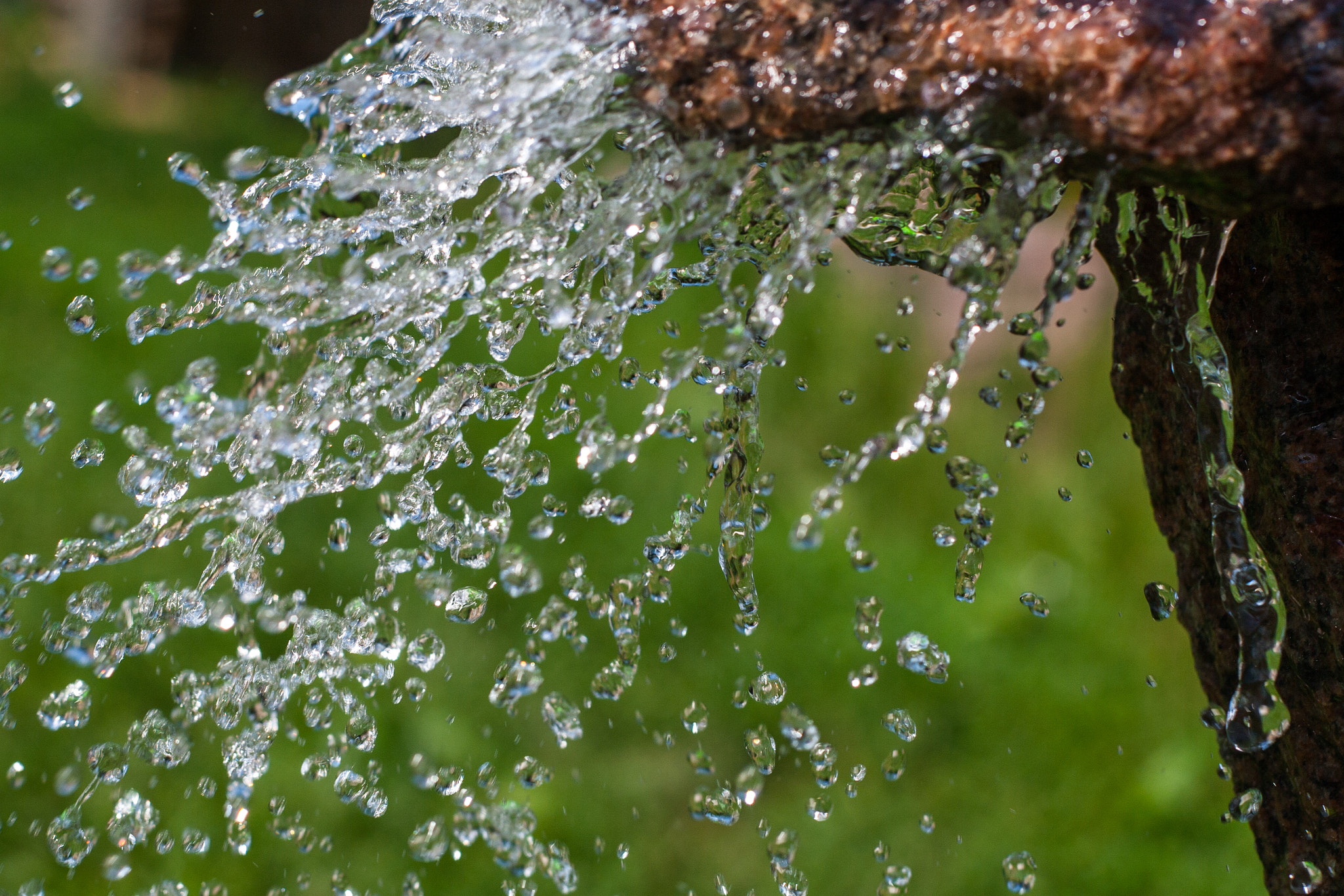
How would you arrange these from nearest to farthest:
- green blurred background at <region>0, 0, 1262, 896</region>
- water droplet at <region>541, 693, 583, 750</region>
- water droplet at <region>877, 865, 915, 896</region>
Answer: water droplet at <region>541, 693, 583, 750</region>, water droplet at <region>877, 865, 915, 896</region>, green blurred background at <region>0, 0, 1262, 896</region>

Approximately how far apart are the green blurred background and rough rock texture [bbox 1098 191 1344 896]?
142cm

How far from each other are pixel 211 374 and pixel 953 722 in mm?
2209

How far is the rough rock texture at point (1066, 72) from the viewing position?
3.59 feet

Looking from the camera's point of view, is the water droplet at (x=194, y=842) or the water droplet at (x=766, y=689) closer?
the water droplet at (x=766, y=689)

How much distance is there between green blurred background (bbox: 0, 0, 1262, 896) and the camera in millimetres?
2930

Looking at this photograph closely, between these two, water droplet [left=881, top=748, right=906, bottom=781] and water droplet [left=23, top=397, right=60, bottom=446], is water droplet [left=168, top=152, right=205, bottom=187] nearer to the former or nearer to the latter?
water droplet [left=23, top=397, right=60, bottom=446]

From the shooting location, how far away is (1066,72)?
1.13 metres

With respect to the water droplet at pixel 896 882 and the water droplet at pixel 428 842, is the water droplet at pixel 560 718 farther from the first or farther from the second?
the water droplet at pixel 896 882

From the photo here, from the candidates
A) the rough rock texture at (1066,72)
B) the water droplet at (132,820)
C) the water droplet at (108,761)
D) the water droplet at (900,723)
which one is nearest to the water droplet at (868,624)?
the water droplet at (900,723)

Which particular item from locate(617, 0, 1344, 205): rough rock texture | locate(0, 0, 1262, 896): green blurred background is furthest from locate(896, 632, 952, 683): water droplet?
locate(617, 0, 1344, 205): rough rock texture

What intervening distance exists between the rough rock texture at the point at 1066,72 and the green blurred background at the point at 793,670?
207 centimetres

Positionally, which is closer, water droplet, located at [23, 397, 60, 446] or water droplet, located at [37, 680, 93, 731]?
water droplet, located at [23, 397, 60, 446]

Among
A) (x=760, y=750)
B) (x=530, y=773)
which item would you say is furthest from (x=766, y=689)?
(x=530, y=773)

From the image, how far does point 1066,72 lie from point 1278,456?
1.84 ft
